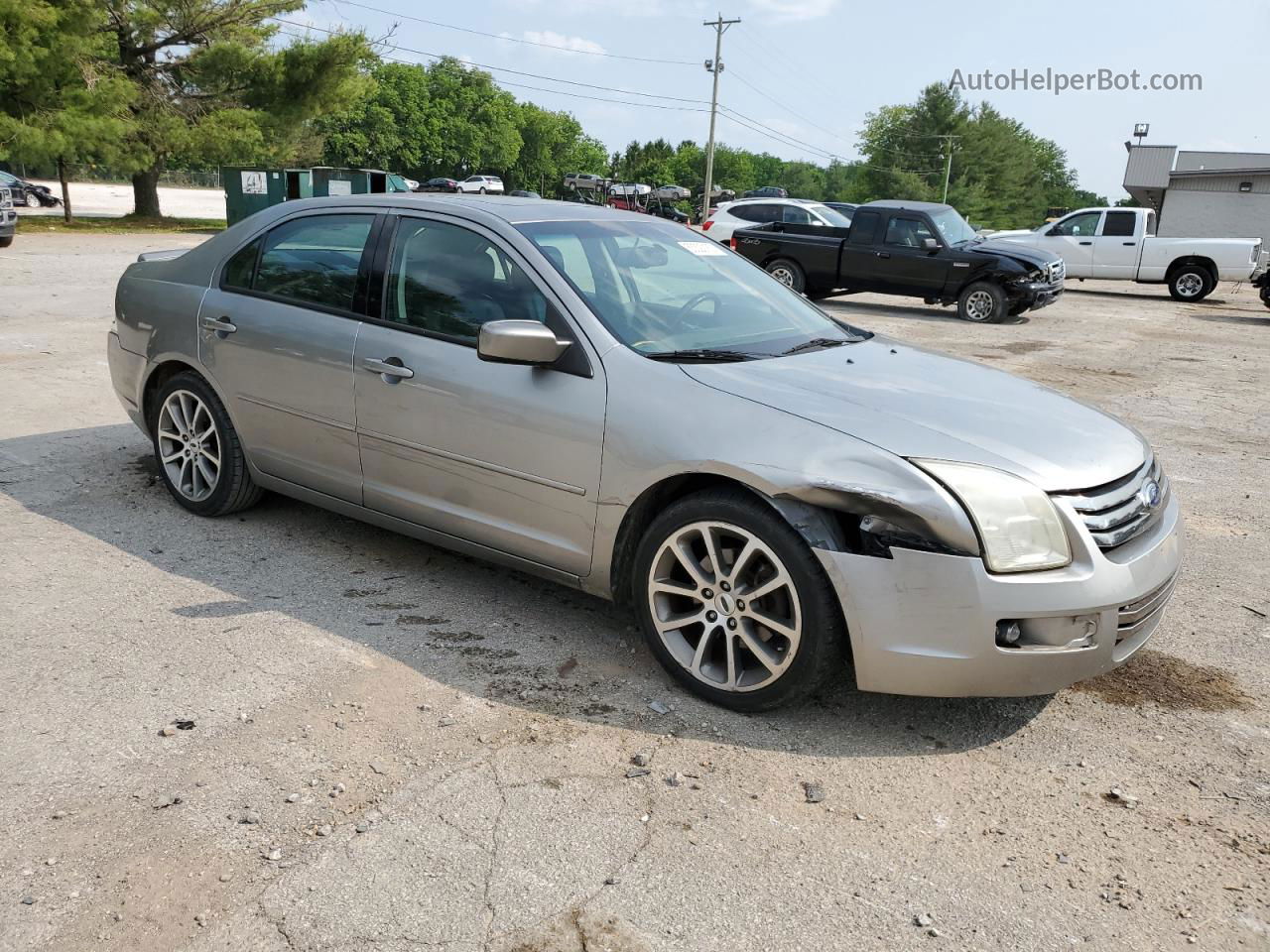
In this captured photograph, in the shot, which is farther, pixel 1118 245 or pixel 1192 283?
pixel 1118 245

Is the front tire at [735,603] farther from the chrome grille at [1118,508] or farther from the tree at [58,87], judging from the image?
the tree at [58,87]

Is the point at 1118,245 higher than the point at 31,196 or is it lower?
higher

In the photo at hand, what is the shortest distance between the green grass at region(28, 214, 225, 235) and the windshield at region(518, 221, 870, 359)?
1044 inches

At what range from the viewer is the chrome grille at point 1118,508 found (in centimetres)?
318

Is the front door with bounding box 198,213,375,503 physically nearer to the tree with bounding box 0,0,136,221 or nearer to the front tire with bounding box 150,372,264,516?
the front tire with bounding box 150,372,264,516

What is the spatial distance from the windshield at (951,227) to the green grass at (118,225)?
19.7m

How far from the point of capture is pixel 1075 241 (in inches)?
875

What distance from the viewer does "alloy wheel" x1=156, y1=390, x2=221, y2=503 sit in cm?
507

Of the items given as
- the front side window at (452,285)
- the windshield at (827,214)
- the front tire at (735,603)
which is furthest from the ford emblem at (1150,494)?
the windshield at (827,214)

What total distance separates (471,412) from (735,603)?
1286mm

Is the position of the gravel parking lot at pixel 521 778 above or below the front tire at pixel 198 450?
below

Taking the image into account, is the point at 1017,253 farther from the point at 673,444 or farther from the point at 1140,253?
the point at 673,444

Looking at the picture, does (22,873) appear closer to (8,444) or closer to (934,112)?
(8,444)

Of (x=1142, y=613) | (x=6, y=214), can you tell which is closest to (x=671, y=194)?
(x=6, y=214)
